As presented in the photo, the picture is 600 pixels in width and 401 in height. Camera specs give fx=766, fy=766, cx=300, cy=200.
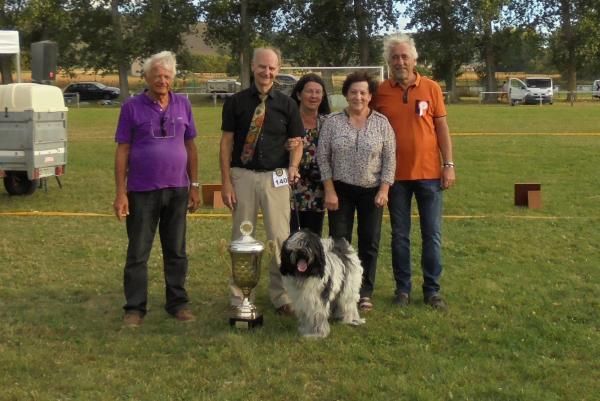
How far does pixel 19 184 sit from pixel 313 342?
23.5 feet

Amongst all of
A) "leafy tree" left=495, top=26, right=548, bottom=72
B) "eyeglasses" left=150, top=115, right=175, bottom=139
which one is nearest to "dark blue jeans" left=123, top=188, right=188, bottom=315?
"eyeglasses" left=150, top=115, right=175, bottom=139

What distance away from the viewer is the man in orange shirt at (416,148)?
4.86 metres

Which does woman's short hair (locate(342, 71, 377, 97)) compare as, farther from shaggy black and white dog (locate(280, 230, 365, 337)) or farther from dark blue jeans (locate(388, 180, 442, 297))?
shaggy black and white dog (locate(280, 230, 365, 337))

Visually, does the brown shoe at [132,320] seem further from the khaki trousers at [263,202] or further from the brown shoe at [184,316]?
the khaki trousers at [263,202]

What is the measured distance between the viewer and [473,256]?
21.7ft

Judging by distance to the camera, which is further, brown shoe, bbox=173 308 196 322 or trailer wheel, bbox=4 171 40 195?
trailer wheel, bbox=4 171 40 195

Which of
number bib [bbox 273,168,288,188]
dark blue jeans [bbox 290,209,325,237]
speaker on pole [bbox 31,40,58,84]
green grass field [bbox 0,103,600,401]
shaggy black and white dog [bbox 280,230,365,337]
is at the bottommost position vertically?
green grass field [bbox 0,103,600,401]

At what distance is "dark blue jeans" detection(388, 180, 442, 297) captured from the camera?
5.04m

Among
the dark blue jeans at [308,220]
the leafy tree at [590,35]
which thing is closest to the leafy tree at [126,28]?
the leafy tree at [590,35]

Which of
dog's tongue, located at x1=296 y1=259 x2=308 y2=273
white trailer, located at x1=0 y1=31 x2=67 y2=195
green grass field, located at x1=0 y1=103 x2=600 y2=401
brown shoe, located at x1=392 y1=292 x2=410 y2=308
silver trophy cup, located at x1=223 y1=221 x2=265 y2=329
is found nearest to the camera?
green grass field, located at x1=0 y1=103 x2=600 y2=401

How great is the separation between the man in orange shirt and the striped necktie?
2.56 ft

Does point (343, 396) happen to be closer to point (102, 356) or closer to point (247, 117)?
point (102, 356)

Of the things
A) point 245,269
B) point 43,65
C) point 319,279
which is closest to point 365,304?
point 319,279

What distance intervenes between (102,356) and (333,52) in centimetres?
4341
